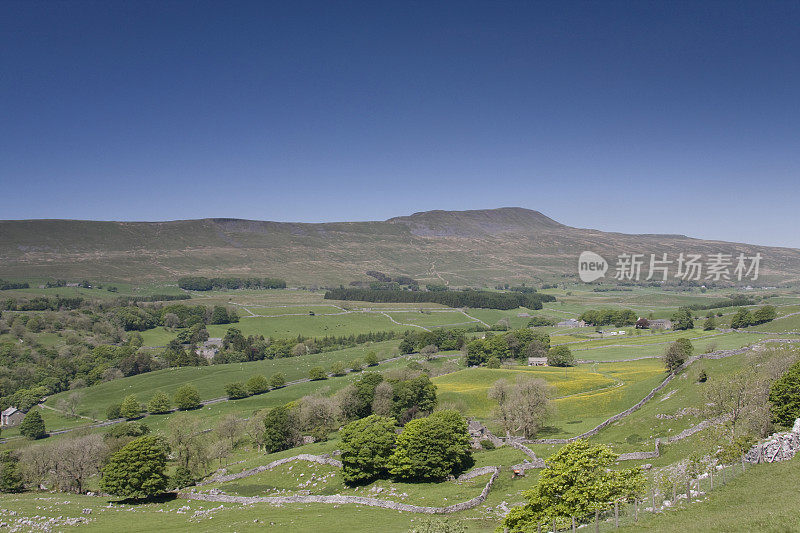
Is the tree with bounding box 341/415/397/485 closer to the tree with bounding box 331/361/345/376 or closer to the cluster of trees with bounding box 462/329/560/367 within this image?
the cluster of trees with bounding box 462/329/560/367

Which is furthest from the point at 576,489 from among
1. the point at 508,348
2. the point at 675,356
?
the point at 508,348

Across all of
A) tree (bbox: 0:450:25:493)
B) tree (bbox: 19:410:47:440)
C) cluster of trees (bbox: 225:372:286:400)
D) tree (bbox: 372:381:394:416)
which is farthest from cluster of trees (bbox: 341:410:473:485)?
tree (bbox: 19:410:47:440)

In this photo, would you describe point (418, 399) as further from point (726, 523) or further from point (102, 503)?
point (726, 523)

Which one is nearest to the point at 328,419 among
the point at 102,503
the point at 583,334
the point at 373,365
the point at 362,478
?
the point at 362,478

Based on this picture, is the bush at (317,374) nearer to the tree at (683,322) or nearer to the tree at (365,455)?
the tree at (365,455)

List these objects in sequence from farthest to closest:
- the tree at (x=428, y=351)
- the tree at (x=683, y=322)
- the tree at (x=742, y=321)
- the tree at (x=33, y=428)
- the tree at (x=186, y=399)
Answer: the tree at (x=428, y=351) → the tree at (x=683, y=322) → the tree at (x=742, y=321) → the tree at (x=186, y=399) → the tree at (x=33, y=428)

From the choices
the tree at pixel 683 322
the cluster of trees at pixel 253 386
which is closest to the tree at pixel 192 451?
the cluster of trees at pixel 253 386
